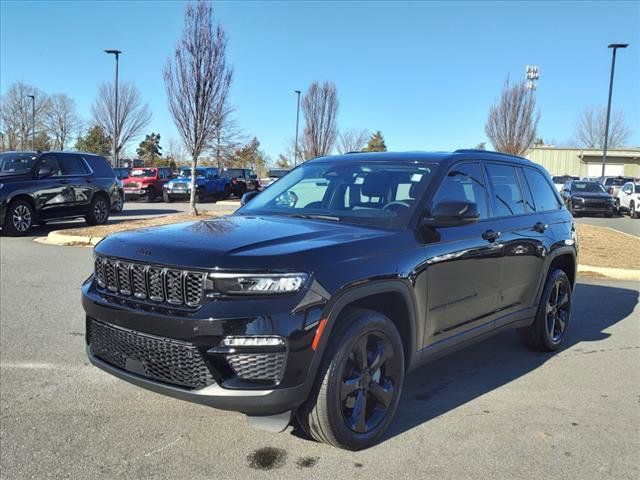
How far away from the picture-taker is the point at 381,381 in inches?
137

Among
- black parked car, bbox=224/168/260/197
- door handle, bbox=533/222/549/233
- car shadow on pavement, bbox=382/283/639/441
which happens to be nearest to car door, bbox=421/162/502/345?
car shadow on pavement, bbox=382/283/639/441

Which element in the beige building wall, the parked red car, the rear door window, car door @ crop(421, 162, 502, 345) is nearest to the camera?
car door @ crop(421, 162, 502, 345)

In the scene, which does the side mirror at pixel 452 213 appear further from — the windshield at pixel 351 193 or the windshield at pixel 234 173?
the windshield at pixel 234 173

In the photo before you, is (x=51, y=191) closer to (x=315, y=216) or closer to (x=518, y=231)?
(x=315, y=216)

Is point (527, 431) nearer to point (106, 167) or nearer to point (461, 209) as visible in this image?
point (461, 209)

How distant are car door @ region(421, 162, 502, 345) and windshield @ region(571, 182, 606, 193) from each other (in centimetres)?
2351

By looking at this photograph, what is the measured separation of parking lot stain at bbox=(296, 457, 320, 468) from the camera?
10.4 ft

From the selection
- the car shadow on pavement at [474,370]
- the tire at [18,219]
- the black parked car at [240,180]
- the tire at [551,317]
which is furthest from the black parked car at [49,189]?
the black parked car at [240,180]

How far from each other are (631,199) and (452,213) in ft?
84.5

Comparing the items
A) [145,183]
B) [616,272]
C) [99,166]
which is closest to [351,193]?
[616,272]

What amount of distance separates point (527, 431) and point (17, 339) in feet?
14.5

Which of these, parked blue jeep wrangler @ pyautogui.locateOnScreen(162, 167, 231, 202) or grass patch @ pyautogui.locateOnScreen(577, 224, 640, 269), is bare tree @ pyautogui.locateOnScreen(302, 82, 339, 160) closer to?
parked blue jeep wrangler @ pyautogui.locateOnScreen(162, 167, 231, 202)

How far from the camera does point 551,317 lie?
17.6 feet

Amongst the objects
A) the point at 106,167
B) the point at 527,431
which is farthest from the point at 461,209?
the point at 106,167
